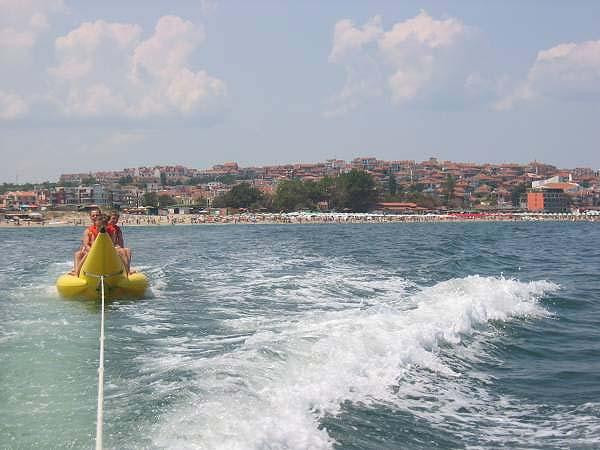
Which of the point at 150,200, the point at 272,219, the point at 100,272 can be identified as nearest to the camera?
the point at 100,272

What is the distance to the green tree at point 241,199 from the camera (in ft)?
370

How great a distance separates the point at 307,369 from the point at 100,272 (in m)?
5.99

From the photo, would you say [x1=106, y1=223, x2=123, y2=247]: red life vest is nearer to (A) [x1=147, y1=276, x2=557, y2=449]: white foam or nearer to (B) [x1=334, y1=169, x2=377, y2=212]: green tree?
(A) [x1=147, y1=276, x2=557, y2=449]: white foam

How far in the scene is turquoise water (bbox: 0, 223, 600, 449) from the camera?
506 centimetres

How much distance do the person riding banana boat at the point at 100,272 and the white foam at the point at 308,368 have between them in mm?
3061

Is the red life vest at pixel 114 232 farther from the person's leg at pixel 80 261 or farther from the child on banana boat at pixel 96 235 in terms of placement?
the person's leg at pixel 80 261

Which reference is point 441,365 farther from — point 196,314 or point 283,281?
point 283,281

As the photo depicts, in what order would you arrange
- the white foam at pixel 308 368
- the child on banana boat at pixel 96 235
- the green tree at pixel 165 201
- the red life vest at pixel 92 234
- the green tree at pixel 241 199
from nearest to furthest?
the white foam at pixel 308 368
the child on banana boat at pixel 96 235
the red life vest at pixel 92 234
the green tree at pixel 241 199
the green tree at pixel 165 201

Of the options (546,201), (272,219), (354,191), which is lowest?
(272,219)

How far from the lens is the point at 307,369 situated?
6.52 meters

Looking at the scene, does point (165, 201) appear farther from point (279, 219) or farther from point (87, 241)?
point (87, 241)

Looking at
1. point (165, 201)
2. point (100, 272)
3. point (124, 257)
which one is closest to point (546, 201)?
point (165, 201)

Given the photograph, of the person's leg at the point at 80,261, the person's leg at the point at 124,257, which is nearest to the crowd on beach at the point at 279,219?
the person's leg at the point at 124,257

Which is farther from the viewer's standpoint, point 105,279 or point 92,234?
point 92,234
